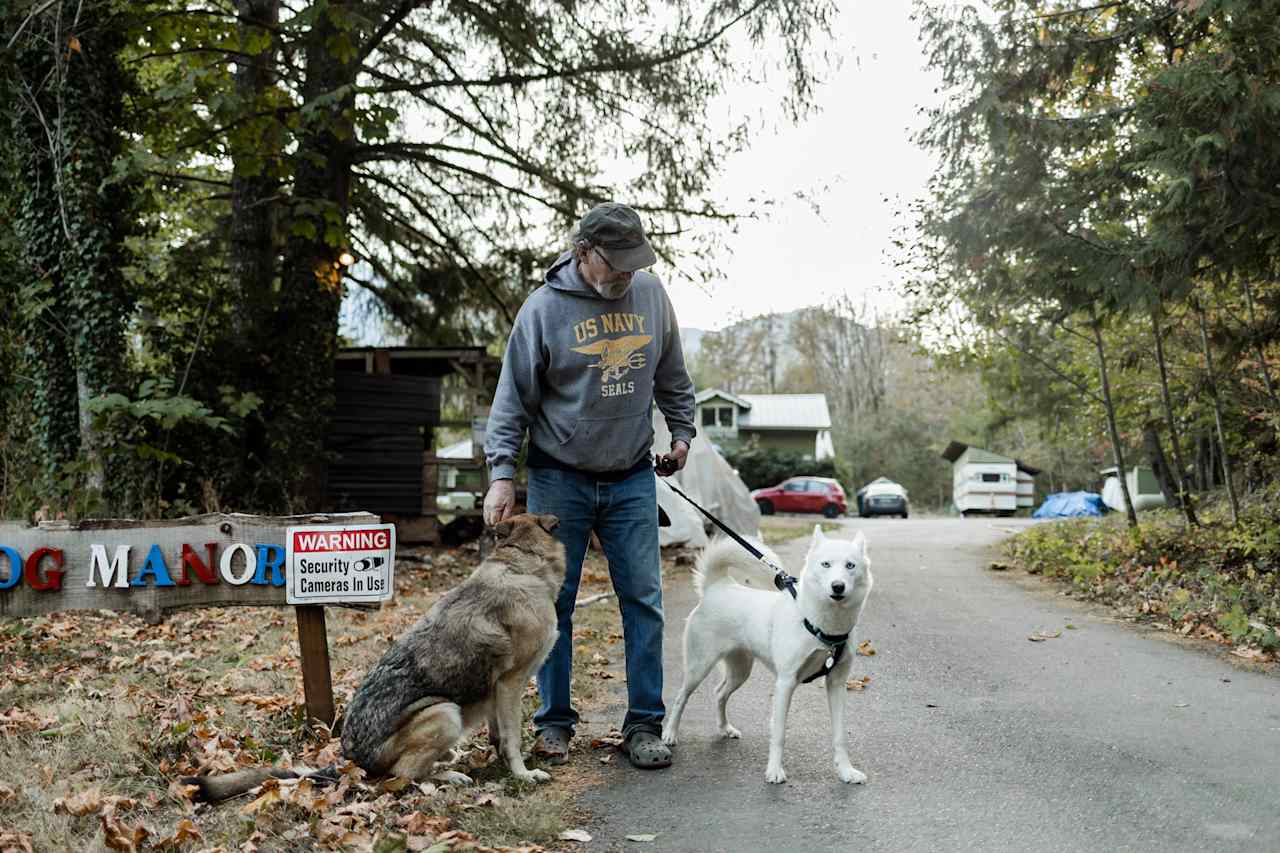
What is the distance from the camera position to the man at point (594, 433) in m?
4.66

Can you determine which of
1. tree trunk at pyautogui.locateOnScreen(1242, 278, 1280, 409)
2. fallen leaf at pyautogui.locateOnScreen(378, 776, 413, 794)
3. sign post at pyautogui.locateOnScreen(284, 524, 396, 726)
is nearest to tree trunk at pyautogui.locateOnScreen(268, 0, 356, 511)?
sign post at pyautogui.locateOnScreen(284, 524, 396, 726)

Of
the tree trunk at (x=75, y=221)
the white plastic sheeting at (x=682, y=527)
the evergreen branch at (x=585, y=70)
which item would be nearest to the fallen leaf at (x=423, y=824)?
the tree trunk at (x=75, y=221)

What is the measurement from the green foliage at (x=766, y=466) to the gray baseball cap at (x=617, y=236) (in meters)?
41.0

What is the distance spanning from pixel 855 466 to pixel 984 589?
150 ft

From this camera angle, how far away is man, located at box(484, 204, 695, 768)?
4660mm

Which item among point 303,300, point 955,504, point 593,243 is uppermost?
point 303,300

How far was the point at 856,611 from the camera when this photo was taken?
4406 millimetres

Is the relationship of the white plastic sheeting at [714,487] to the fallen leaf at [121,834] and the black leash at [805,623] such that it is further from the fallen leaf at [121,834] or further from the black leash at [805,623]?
the fallen leaf at [121,834]

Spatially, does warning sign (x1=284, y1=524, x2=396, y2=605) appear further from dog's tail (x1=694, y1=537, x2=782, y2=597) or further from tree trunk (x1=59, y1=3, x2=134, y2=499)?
tree trunk (x1=59, y1=3, x2=134, y2=499)

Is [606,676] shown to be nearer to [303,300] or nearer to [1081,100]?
[303,300]

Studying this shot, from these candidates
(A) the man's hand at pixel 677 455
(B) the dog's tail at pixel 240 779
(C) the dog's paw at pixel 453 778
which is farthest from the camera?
(A) the man's hand at pixel 677 455

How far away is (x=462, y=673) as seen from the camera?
4184mm

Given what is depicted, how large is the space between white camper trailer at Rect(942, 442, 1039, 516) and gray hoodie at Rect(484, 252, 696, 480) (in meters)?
43.5

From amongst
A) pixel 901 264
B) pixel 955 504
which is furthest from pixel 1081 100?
pixel 955 504
